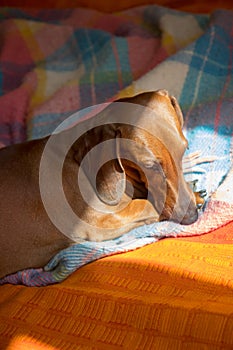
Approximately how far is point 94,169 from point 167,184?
0.86 ft

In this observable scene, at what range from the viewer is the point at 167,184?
6.89 ft

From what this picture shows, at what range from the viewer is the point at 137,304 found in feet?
5.74

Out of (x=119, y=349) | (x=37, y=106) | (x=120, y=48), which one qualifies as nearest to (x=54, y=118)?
(x=37, y=106)

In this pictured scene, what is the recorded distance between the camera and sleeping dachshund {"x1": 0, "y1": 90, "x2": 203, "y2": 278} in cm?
210

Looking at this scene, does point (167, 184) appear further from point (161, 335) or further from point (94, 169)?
point (161, 335)

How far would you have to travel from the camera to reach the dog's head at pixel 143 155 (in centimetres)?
206

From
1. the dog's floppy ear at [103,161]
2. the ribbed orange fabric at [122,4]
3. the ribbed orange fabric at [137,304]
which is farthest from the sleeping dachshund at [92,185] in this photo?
the ribbed orange fabric at [122,4]

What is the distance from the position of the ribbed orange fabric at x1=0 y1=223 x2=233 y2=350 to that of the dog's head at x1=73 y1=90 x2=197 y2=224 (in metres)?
0.16

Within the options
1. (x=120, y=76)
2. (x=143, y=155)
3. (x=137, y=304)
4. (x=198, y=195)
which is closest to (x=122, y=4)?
(x=120, y=76)

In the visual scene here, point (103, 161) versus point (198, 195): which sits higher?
point (103, 161)

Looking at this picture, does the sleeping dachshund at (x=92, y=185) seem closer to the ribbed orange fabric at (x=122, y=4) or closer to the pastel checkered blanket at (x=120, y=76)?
the pastel checkered blanket at (x=120, y=76)

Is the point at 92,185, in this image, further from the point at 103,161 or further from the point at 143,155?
the point at 143,155

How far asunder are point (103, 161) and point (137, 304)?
556 mm

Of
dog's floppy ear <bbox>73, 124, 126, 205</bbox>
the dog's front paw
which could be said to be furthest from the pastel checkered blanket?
dog's floppy ear <bbox>73, 124, 126, 205</bbox>
